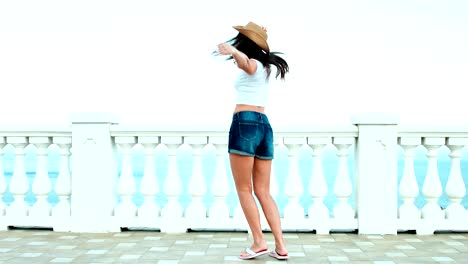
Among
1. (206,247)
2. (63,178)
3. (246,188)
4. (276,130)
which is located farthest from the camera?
(63,178)

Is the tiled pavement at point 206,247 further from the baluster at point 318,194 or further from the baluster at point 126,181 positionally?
the baluster at point 126,181

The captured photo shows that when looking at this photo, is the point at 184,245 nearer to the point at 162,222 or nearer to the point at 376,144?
the point at 162,222

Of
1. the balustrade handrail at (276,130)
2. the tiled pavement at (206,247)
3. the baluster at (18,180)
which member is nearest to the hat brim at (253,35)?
the balustrade handrail at (276,130)

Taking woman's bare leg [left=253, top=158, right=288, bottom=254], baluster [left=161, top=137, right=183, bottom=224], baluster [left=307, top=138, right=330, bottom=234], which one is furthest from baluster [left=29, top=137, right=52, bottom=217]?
baluster [left=307, top=138, right=330, bottom=234]

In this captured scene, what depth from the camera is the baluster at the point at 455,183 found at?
6094 millimetres

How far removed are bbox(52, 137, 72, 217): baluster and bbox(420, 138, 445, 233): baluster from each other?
155 inches

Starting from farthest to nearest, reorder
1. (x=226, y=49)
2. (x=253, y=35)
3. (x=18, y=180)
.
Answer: (x=18, y=180), (x=253, y=35), (x=226, y=49)

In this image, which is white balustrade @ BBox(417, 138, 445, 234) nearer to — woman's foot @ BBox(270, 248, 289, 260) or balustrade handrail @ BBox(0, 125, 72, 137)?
woman's foot @ BBox(270, 248, 289, 260)

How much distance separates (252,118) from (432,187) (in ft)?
8.54

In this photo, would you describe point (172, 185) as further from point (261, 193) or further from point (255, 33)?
point (255, 33)

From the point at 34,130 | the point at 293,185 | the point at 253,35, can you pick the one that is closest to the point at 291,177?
the point at 293,185

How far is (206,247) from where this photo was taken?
212 inches

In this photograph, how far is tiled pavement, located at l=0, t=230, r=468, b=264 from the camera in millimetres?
4957

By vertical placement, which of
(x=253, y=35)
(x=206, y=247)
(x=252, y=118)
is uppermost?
(x=253, y=35)
